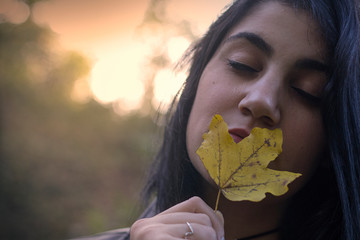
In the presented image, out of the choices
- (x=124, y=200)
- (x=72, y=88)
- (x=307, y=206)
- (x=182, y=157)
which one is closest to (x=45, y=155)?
(x=124, y=200)

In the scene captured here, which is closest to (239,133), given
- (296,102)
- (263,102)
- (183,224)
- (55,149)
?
(263,102)

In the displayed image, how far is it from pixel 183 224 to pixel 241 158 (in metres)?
0.23

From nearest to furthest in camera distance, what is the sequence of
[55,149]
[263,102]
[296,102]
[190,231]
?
[190,231] < [263,102] < [296,102] < [55,149]

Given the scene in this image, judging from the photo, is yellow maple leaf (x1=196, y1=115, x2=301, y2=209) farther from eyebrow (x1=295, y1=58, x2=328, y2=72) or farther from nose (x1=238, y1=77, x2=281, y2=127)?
eyebrow (x1=295, y1=58, x2=328, y2=72)

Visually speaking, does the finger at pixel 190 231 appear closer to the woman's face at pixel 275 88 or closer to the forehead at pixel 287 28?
the woman's face at pixel 275 88

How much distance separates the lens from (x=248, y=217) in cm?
113

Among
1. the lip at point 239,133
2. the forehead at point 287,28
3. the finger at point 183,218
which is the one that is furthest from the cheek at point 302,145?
the finger at point 183,218

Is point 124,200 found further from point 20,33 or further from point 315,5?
point 315,5

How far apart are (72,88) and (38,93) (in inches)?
58.0

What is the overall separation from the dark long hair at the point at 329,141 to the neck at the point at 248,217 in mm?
102

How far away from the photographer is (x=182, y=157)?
1362mm

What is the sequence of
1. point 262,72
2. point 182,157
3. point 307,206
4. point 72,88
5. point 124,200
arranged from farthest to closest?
point 72,88, point 124,200, point 182,157, point 307,206, point 262,72

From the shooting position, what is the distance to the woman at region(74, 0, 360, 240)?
935mm

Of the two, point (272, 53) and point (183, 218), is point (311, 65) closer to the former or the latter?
point (272, 53)
